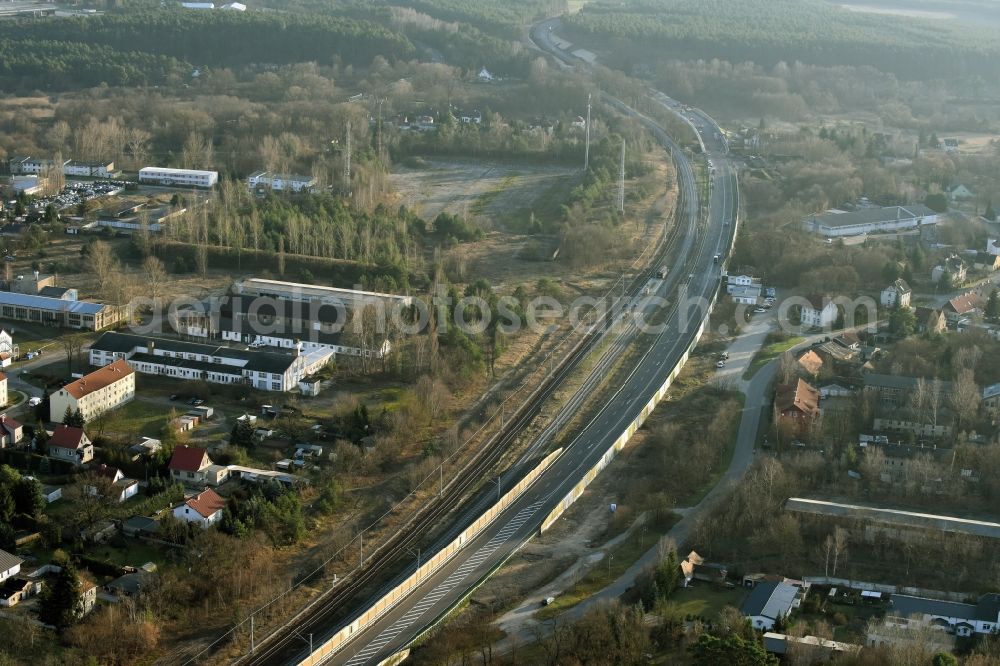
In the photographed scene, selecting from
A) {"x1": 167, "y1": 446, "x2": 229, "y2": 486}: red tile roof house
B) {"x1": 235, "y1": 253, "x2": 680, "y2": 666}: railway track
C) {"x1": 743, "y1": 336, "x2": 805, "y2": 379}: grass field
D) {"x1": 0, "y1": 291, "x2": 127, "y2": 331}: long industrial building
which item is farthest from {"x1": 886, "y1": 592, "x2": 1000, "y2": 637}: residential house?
{"x1": 0, "y1": 291, "x2": 127, "y2": 331}: long industrial building

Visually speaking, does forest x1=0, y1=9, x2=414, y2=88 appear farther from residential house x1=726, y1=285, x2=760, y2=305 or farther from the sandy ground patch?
residential house x1=726, y1=285, x2=760, y2=305

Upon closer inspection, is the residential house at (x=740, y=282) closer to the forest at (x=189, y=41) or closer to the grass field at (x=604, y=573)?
the grass field at (x=604, y=573)

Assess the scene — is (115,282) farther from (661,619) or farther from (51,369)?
(661,619)

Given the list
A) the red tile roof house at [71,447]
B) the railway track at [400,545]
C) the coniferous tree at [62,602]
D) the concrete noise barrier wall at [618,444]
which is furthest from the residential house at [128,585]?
the concrete noise barrier wall at [618,444]

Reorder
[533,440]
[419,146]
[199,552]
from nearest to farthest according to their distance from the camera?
[199,552] → [533,440] → [419,146]

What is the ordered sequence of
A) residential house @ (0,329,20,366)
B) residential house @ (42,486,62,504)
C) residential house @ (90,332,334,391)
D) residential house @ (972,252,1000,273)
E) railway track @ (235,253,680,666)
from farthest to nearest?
1. residential house @ (972,252,1000,273)
2. residential house @ (0,329,20,366)
3. residential house @ (90,332,334,391)
4. residential house @ (42,486,62,504)
5. railway track @ (235,253,680,666)

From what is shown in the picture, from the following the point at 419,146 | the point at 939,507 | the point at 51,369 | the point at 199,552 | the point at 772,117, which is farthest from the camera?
the point at 772,117

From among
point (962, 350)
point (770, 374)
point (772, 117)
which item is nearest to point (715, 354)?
point (770, 374)
